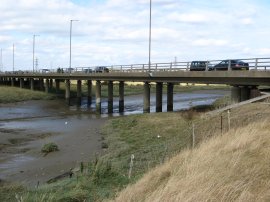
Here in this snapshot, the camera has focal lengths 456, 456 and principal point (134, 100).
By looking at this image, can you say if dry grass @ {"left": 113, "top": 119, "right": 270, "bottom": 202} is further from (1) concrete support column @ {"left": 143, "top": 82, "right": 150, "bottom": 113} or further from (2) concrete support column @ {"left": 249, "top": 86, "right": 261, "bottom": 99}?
(1) concrete support column @ {"left": 143, "top": 82, "right": 150, "bottom": 113}

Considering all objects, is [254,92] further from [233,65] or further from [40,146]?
[40,146]

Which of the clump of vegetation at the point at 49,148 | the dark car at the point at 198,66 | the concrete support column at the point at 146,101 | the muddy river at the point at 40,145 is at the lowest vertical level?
the muddy river at the point at 40,145

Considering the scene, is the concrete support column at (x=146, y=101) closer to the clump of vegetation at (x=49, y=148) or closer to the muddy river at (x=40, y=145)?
the muddy river at (x=40, y=145)

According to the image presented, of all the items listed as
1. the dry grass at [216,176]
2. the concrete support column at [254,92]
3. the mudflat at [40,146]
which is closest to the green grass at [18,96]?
the mudflat at [40,146]

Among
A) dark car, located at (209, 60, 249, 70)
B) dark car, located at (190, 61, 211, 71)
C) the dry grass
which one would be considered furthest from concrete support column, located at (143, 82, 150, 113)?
the dry grass

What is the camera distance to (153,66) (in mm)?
46531

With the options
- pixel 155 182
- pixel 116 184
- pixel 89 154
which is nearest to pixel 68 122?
pixel 89 154

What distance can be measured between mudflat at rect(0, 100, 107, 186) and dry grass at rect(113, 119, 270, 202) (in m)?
8.44

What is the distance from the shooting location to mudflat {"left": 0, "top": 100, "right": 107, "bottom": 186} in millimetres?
18938

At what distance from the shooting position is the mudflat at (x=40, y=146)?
1894 centimetres

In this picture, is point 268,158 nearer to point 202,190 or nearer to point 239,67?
point 202,190

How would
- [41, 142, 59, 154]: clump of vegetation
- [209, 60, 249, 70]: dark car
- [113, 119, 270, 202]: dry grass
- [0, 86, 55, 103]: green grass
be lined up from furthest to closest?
[0, 86, 55, 103]: green grass → [209, 60, 249, 70]: dark car → [41, 142, 59, 154]: clump of vegetation → [113, 119, 270, 202]: dry grass

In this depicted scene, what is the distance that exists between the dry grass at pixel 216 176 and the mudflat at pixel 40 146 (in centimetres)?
844

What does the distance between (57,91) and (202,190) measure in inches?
2952
